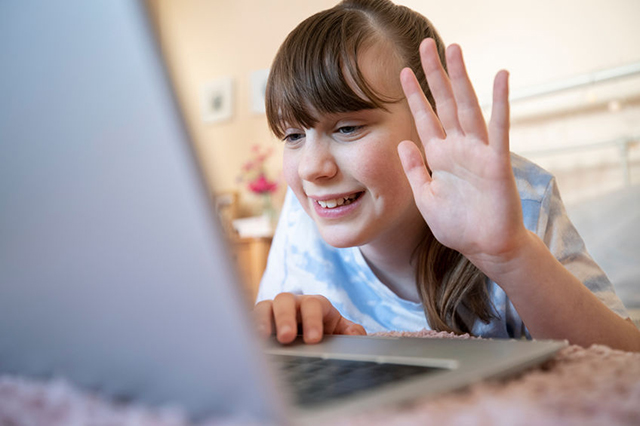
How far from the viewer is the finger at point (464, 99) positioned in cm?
59

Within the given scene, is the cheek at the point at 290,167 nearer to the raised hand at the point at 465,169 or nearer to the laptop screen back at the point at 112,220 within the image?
the raised hand at the point at 465,169

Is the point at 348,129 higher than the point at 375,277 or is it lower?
higher

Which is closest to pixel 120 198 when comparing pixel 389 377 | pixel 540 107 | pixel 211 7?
pixel 389 377

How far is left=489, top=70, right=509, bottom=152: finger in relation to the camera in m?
0.55

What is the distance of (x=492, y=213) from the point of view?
57 cm

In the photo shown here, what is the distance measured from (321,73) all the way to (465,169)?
1.23ft

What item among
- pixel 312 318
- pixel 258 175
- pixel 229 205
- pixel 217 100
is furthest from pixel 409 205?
pixel 217 100

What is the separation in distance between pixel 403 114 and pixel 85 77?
30.2 inches

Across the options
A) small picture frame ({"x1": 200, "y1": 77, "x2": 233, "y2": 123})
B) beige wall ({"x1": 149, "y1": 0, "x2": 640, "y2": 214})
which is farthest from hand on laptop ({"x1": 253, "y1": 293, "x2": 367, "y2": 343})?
small picture frame ({"x1": 200, "y1": 77, "x2": 233, "y2": 123})

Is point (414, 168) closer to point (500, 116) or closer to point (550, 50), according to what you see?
point (500, 116)

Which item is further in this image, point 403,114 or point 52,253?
point 403,114

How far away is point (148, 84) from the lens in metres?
0.19

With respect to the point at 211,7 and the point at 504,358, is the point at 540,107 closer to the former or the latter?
the point at 504,358

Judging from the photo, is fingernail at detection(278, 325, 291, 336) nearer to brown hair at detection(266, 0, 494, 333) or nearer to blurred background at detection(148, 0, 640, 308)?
brown hair at detection(266, 0, 494, 333)
